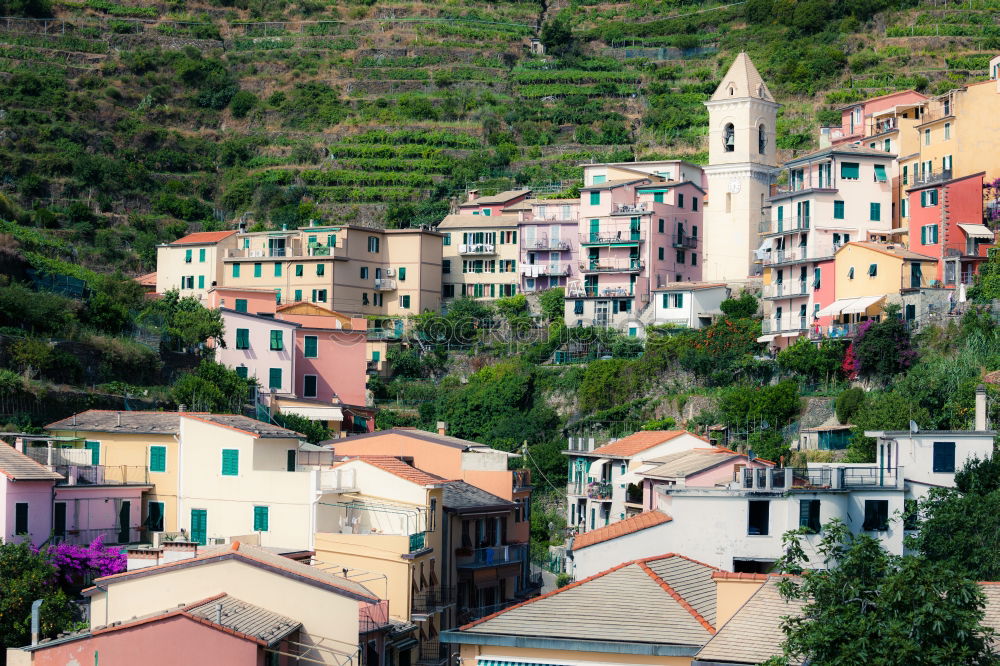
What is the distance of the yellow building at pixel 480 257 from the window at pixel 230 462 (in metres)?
49.0

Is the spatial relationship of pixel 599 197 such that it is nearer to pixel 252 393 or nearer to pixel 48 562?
pixel 252 393

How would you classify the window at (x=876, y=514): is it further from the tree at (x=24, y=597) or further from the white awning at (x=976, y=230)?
the white awning at (x=976, y=230)

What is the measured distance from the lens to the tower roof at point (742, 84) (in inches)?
3369

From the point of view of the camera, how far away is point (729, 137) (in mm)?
85562

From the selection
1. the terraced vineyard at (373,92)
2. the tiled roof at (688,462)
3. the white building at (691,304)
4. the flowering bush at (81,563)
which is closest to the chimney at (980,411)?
the tiled roof at (688,462)

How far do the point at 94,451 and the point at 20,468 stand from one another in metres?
5.19

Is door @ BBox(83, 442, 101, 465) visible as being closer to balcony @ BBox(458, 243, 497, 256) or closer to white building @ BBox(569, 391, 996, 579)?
white building @ BBox(569, 391, 996, 579)

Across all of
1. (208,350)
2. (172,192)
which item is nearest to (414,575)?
(208,350)

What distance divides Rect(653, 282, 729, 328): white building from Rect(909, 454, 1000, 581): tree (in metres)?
36.9

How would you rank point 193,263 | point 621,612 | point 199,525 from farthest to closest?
1. point 193,263
2. point 199,525
3. point 621,612

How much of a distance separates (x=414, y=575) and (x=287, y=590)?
7183 mm

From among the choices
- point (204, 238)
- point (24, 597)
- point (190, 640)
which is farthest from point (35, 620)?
point (204, 238)

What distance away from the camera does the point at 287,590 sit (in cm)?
3098

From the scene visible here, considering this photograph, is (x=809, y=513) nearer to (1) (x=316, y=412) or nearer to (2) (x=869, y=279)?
(1) (x=316, y=412)
